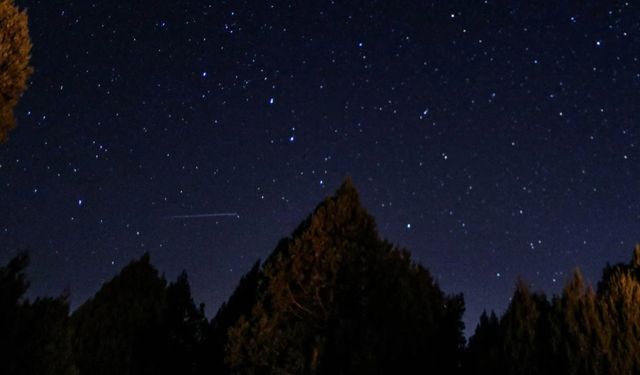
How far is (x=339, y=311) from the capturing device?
9.20 meters

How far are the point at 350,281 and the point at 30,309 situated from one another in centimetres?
534

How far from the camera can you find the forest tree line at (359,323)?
23.7 ft

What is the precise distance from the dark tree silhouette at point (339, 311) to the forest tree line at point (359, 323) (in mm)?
18

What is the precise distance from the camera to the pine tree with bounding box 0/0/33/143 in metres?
Answer: 5.70

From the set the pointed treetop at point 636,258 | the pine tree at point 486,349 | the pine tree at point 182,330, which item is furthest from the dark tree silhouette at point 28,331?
the pointed treetop at point 636,258

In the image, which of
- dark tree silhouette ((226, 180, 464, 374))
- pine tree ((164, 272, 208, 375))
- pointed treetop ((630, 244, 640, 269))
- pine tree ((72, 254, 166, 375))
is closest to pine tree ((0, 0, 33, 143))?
dark tree silhouette ((226, 180, 464, 374))

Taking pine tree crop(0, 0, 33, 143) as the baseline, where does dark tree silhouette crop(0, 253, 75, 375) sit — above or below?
below

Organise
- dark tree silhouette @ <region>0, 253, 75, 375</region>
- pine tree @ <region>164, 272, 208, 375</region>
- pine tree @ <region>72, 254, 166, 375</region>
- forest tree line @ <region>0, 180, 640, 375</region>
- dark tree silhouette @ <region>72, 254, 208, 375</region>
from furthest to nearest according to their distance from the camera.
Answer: pine tree @ <region>164, 272, 208, 375</region> < dark tree silhouette @ <region>72, 254, 208, 375</region> < pine tree @ <region>72, 254, 166, 375</region> < dark tree silhouette @ <region>0, 253, 75, 375</region> < forest tree line @ <region>0, 180, 640, 375</region>

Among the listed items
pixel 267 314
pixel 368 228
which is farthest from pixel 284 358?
pixel 368 228

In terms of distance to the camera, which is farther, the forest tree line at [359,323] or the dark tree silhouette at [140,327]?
the dark tree silhouette at [140,327]

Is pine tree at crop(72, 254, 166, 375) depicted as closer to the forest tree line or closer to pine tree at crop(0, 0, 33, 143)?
the forest tree line

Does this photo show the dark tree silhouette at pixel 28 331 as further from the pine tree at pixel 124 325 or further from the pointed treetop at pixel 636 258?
the pointed treetop at pixel 636 258

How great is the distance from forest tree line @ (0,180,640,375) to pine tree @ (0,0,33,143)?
170 inches

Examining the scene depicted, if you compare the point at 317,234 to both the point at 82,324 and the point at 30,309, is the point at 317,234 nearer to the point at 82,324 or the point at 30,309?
the point at 30,309
